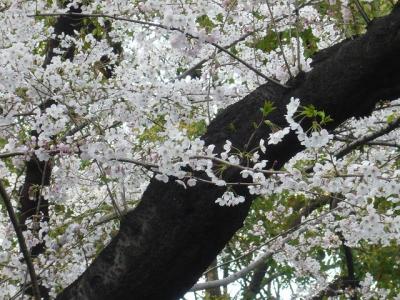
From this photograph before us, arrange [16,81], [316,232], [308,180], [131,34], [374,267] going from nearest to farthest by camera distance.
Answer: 1. [308,180]
2. [16,81]
3. [131,34]
4. [316,232]
5. [374,267]

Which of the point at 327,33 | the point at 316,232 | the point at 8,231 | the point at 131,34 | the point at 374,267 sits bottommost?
the point at 374,267

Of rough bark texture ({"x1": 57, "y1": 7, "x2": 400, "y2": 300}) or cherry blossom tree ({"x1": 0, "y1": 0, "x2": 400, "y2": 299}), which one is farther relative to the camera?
rough bark texture ({"x1": 57, "y1": 7, "x2": 400, "y2": 300})

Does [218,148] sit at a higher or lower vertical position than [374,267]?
higher

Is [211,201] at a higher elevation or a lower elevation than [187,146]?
lower

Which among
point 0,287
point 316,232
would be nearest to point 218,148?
point 0,287

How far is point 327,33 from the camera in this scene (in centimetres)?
494

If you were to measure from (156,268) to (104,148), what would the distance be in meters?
0.59

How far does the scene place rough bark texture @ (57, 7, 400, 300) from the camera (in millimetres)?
2584

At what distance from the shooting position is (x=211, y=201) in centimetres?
260

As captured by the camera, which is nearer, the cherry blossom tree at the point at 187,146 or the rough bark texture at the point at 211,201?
the cherry blossom tree at the point at 187,146

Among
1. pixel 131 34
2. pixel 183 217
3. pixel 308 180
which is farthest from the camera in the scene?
pixel 131 34

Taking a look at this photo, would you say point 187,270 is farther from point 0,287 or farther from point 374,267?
point 374,267

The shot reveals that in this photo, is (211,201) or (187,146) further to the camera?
(211,201)

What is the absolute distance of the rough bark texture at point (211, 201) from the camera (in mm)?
2584
